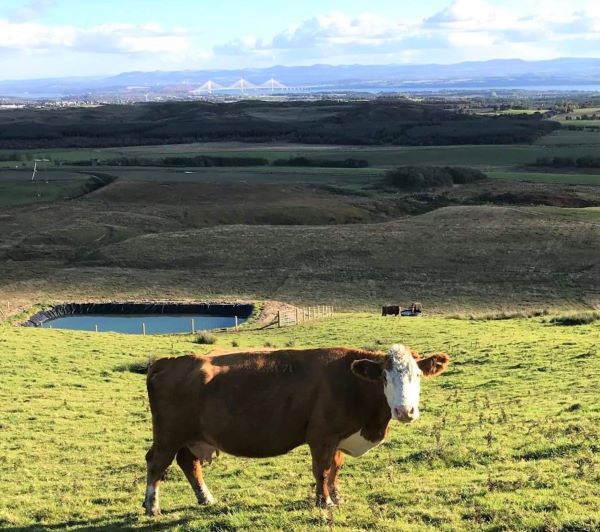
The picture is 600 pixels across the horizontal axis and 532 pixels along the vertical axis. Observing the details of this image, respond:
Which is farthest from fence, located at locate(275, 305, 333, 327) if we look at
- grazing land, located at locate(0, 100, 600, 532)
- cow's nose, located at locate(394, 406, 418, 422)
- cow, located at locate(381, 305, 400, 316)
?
cow's nose, located at locate(394, 406, 418, 422)

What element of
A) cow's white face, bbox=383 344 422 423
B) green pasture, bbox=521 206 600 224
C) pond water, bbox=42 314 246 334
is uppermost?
cow's white face, bbox=383 344 422 423

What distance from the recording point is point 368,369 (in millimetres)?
9047

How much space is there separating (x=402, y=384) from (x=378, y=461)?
13.7ft

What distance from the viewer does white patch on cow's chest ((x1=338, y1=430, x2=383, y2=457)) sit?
952 centimetres

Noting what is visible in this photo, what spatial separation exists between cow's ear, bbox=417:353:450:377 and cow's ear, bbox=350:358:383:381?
501 mm

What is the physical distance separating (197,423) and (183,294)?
35362 millimetres

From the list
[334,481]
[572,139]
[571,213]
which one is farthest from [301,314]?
[572,139]

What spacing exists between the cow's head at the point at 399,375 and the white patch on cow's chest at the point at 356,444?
33.0 inches

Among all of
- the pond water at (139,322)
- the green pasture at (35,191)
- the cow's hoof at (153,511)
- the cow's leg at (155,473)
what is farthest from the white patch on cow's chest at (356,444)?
the green pasture at (35,191)

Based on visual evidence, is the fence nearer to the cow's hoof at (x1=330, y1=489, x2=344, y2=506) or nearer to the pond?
the pond

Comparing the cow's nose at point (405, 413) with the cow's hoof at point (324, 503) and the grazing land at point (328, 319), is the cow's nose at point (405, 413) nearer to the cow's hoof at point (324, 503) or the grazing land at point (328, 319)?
the grazing land at point (328, 319)

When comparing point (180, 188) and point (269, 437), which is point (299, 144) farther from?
point (269, 437)

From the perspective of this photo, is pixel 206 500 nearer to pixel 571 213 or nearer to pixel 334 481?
pixel 334 481

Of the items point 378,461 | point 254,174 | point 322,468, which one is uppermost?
point 322,468
